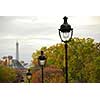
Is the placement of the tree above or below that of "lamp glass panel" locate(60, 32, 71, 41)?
below

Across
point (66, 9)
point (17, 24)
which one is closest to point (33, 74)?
point (17, 24)

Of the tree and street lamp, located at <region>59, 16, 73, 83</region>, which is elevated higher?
street lamp, located at <region>59, 16, 73, 83</region>

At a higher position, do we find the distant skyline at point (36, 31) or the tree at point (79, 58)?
the distant skyline at point (36, 31)

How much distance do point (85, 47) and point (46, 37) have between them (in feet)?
1.32

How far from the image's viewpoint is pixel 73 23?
3.15 metres

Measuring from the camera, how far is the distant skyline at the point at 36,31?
3.13 m

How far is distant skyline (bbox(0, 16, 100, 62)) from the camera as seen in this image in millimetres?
3133

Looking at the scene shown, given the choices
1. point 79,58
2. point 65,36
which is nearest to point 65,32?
point 65,36

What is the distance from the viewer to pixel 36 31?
10.3 feet

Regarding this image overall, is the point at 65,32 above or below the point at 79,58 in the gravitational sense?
above

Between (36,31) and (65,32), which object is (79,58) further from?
(36,31)

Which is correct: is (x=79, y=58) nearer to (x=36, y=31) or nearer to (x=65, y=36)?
(x=65, y=36)
